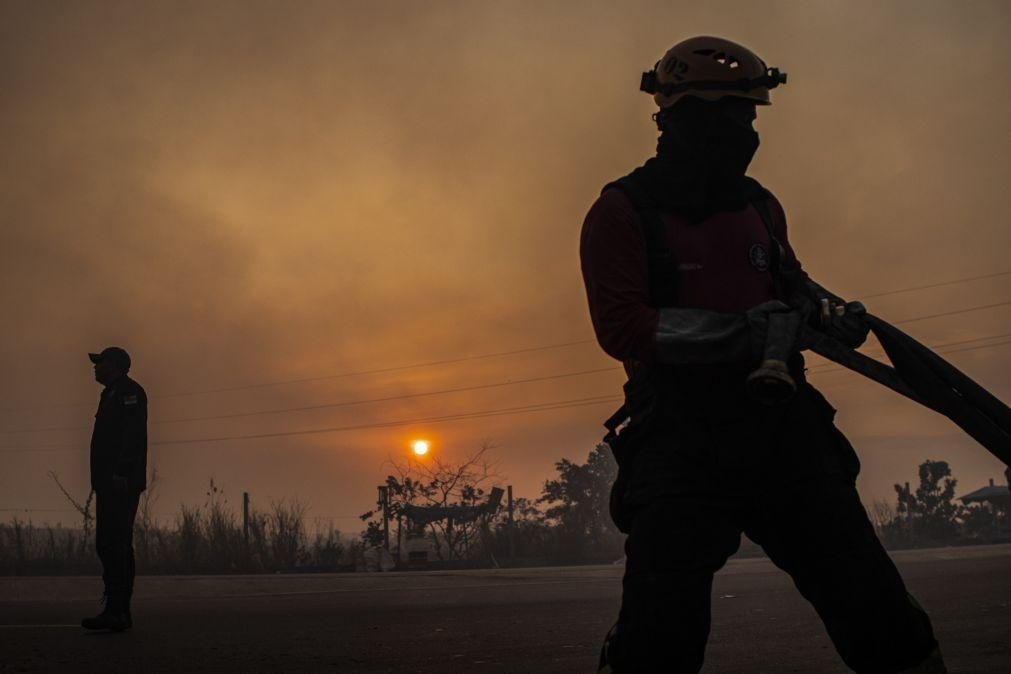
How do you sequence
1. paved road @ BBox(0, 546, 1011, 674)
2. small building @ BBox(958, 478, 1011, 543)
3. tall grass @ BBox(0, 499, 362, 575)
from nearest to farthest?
paved road @ BBox(0, 546, 1011, 674) → tall grass @ BBox(0, 499, 362, 575) → small building @ BBox(958, 478, 1011, 543)

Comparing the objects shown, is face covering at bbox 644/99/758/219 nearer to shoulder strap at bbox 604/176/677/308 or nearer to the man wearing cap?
Result: shoulder strap at bbox 604/176/677/308

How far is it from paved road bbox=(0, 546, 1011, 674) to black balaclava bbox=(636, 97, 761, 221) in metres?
3.67

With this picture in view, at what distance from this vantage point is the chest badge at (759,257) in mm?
3363

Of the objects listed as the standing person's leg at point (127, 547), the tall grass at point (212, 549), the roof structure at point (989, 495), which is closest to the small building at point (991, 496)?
the roof structure at point (989, 495)

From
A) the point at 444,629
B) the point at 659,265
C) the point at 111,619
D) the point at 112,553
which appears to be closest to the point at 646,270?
the point at 659,265

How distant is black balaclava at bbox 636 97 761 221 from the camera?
339 centimetres

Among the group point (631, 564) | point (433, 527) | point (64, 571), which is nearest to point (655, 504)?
point (631, 564)

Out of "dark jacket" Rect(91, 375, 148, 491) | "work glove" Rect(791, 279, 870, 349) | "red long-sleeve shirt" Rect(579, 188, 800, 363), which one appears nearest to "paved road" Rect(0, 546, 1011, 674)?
"dark jacket" Rect(91, 375, 148, 491)

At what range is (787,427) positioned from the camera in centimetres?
317

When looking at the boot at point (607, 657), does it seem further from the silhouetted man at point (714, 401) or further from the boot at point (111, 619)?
the boot at point (111, 619)

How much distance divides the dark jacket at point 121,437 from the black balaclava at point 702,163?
6.99 meters

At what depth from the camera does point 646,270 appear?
3305 mm

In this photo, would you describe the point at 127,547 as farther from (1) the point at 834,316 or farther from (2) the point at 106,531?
(1) the point at 834,316

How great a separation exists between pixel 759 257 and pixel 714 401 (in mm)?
435
